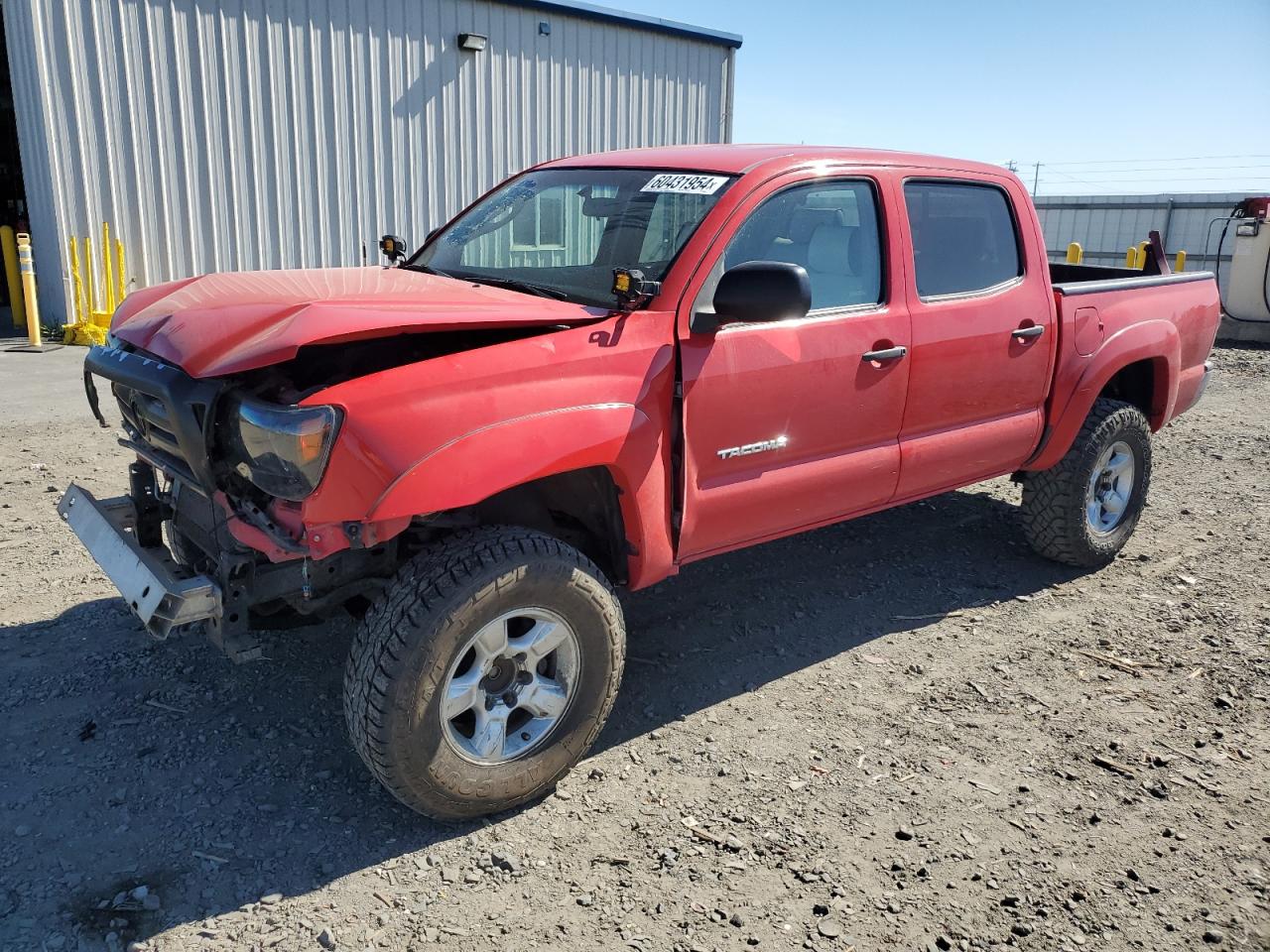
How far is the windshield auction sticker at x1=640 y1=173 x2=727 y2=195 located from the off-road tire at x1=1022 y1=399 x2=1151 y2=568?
2.45m

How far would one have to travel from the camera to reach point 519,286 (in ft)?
11.6

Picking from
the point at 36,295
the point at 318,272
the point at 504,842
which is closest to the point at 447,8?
the point at 36,295

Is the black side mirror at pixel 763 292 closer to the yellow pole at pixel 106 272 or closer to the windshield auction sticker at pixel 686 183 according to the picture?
the windshield auction sticker at pixel 686 183

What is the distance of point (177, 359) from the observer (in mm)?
2771

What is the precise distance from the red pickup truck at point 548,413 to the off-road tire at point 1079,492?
527mm

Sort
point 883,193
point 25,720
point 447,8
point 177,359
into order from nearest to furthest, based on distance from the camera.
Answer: point 177,359 → point 25,720 → point 883,193 → point 447,8

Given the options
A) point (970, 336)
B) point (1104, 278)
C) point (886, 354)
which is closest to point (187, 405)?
point (886, 354)

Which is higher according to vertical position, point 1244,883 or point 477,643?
point 477,643

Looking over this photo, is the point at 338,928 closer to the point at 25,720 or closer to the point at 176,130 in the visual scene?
the point at 25,720

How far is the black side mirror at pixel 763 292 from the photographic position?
120 inches

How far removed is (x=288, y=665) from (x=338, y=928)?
4.85ft

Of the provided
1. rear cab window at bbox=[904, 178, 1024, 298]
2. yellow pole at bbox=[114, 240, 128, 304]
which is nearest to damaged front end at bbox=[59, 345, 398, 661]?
rear cab window at bbox=[904, 178, 1024, 298]

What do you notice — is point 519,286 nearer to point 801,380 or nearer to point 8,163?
point 801,380

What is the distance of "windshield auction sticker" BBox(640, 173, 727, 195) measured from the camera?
11.5 feet
